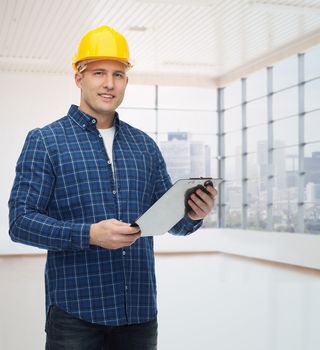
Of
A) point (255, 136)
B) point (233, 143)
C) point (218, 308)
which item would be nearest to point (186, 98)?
point (233, 143)

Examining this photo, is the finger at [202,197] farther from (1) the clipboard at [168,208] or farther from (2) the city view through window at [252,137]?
(2) the city view through window at [252,137]

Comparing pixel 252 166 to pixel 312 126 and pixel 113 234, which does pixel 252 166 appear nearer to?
pixel 312 126

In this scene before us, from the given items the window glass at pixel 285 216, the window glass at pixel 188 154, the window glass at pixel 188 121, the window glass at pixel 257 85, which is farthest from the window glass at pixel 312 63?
the window glass at pixel 188 154

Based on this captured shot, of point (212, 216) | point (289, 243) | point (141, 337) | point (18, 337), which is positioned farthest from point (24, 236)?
point (212, 216)

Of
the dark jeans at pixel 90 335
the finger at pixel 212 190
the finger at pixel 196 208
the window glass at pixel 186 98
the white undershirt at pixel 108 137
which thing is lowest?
the dark jeans at pixel 90 335

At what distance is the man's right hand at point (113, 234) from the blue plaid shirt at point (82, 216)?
0.05m

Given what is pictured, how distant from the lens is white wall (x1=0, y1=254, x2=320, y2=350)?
6371 millimetres

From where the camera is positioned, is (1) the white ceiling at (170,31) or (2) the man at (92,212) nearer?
(2) the man at (92,212)

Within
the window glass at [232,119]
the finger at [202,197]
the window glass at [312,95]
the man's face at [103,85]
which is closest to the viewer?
the finger at [202,197]

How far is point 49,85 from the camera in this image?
19.7 metres

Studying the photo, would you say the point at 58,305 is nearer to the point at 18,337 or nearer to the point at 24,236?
the point at 24,236

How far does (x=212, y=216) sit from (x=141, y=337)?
63.7ft

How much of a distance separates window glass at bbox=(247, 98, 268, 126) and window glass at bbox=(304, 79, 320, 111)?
88.2 inches

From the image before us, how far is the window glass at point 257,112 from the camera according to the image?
18750 millimetres
